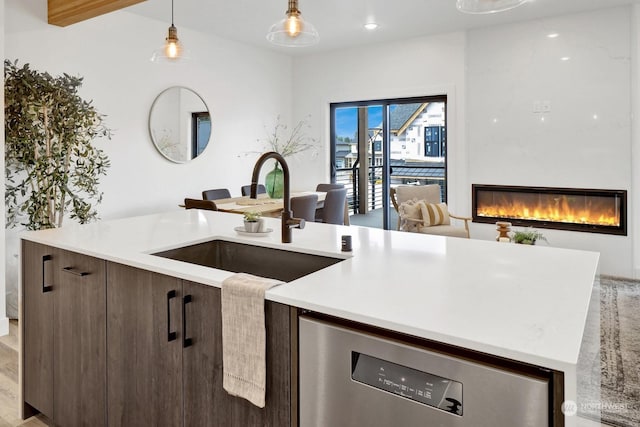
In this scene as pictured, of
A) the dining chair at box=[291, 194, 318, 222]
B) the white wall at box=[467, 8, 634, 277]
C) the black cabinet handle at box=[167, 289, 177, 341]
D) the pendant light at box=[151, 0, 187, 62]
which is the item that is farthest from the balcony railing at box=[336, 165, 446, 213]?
the black cabinet handle at box=[167, 289, 177, 341]

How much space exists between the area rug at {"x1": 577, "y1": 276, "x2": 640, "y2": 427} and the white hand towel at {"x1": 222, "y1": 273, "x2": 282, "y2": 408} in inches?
29.4

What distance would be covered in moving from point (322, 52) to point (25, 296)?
539cm

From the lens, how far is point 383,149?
6488mm

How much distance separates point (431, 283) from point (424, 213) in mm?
3831

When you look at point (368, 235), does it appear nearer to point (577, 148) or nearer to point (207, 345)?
point (207, 345)

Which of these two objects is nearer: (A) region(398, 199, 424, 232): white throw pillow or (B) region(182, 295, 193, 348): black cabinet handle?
(B) region(182, 295, 193, 348): black cabinet handle

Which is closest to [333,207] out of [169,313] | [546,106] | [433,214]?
[433,214]

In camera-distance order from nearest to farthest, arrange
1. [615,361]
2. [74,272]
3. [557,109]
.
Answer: [74,272], [615,361], [557,109]

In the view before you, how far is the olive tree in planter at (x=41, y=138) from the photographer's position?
11.3 ft

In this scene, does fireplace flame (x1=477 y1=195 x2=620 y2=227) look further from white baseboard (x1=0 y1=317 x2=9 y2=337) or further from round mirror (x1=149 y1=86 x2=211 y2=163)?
white baseboard (x1=0 y1=317 x2=9 y2=337)

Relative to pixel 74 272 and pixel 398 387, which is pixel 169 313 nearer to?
pixel 74 272

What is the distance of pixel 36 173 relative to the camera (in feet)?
11.5

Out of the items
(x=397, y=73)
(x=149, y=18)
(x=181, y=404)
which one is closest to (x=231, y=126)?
(x=149, y=18)

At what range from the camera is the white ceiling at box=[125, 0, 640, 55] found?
453cm
